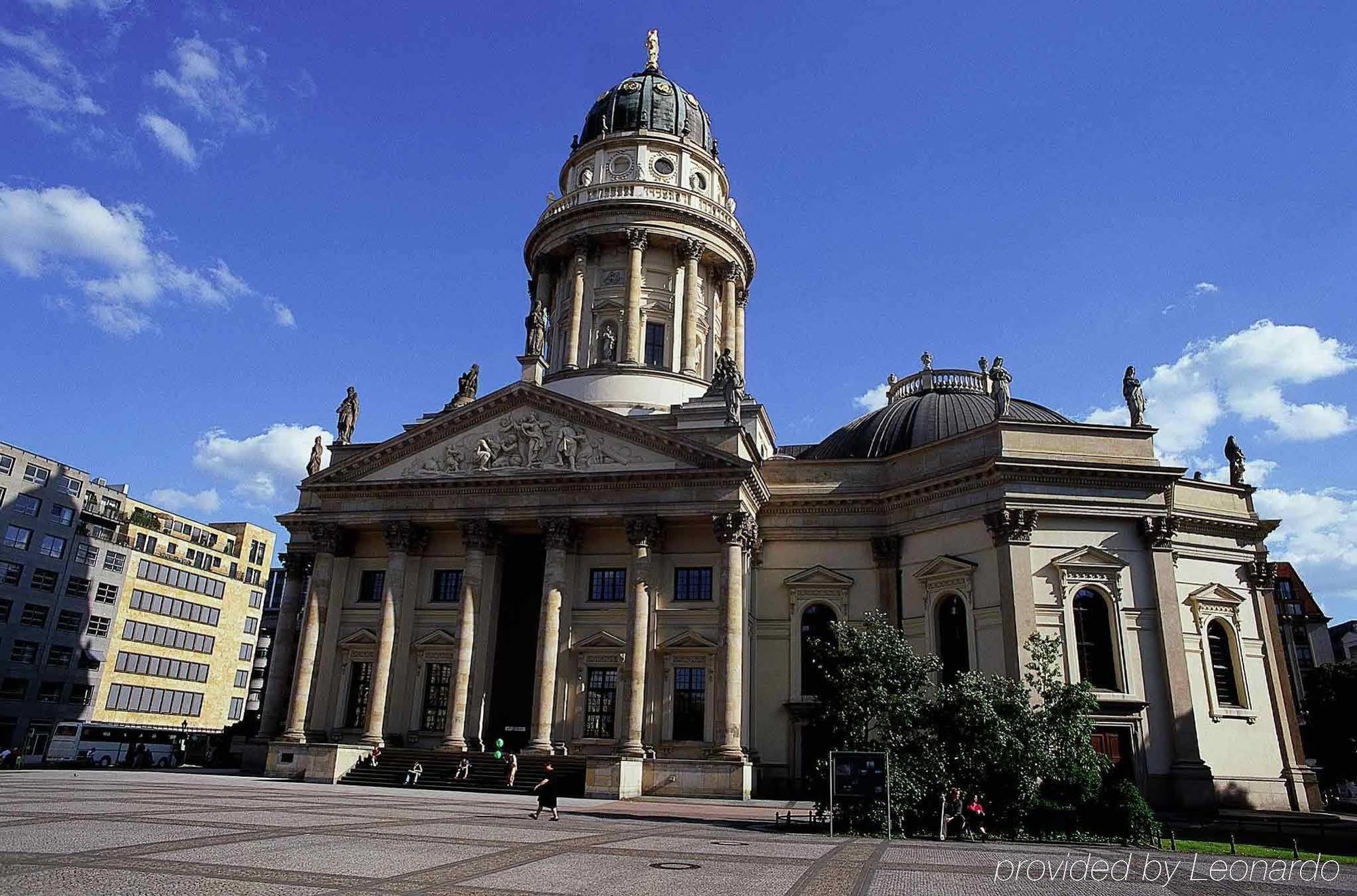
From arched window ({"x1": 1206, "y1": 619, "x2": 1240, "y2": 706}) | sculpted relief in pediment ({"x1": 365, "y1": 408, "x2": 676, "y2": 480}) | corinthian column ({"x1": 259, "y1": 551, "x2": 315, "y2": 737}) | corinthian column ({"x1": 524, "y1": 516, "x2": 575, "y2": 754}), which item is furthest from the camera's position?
corinthian column ({"x1": 259, "y1": 551, "x2": 315, "y2": 737})

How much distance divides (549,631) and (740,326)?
78.3ft

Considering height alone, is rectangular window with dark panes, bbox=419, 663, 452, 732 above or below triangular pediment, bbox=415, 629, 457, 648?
below

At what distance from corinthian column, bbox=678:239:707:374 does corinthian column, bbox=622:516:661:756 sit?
44.5ft

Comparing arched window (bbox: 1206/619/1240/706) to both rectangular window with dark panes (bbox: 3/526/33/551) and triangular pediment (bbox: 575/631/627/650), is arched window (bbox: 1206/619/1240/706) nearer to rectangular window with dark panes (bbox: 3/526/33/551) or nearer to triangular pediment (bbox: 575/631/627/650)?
triangular pediment (bbox: 575/631/627/650)

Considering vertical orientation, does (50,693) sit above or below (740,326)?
below

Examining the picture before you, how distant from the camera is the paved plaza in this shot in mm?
11656

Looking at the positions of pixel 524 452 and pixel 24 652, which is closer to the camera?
pixel 524 452

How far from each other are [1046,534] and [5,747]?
2552 inches

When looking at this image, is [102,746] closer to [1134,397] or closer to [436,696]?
[436,696]

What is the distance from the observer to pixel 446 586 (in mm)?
39219

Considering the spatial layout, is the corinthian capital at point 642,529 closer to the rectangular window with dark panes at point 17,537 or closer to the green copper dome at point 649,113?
the green copper dome at point 649,113

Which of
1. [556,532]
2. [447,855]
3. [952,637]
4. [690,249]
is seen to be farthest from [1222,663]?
[447,855]

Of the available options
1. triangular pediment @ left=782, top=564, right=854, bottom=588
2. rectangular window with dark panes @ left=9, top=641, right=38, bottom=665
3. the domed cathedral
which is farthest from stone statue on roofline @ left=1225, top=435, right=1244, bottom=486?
rectangular window with dark panes @ left=9, top=641, right=38, bottom=665

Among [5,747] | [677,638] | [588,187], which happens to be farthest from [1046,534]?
[5,747]
